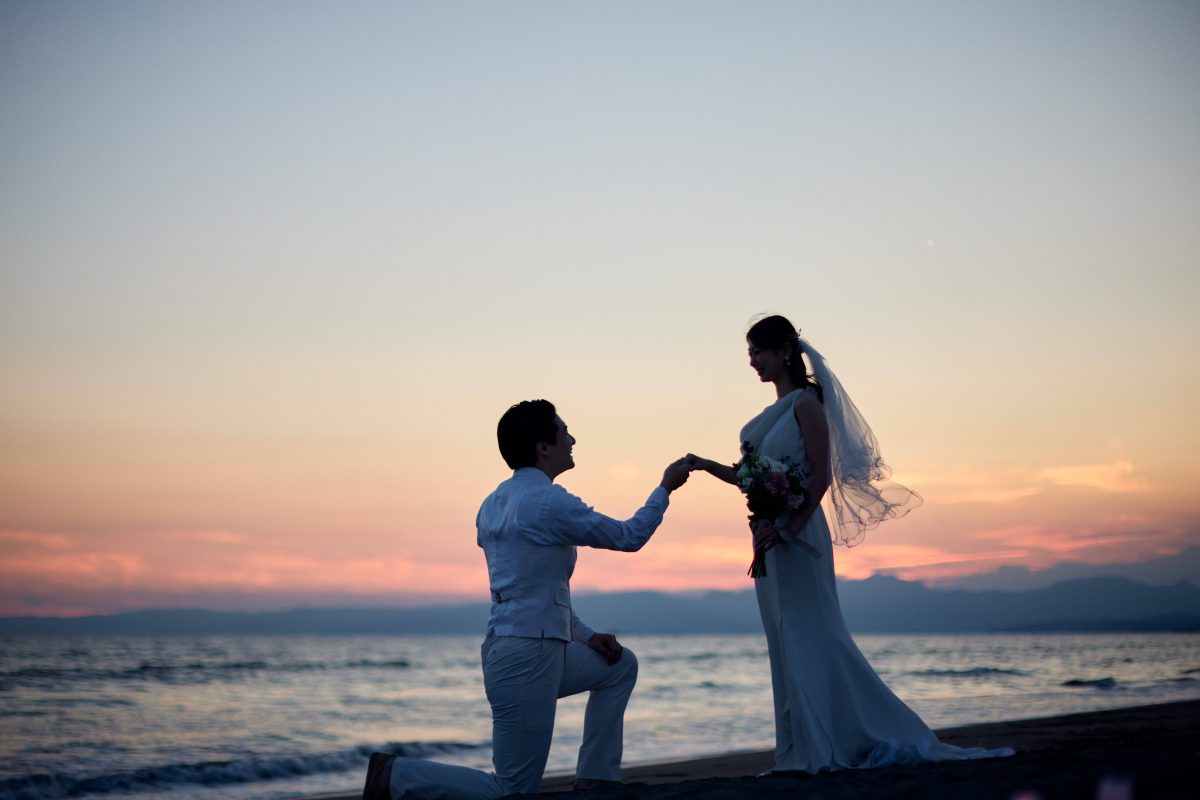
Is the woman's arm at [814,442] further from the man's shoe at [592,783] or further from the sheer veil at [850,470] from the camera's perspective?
the man's shoe at [592,783]

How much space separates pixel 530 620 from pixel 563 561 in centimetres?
34

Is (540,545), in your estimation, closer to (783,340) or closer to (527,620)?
(527,620)

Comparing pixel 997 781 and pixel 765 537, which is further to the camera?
pixel 765 537

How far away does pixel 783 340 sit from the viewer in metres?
6.27

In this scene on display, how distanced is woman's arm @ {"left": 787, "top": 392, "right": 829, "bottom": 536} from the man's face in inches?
55.7

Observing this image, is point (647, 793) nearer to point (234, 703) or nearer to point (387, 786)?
point (387, 786)

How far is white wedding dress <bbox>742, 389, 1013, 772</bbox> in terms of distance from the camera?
18.4 feet

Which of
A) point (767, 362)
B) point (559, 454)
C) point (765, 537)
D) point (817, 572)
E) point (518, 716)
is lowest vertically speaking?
point (518, 716)

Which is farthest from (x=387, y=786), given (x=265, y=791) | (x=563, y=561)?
(x=265, y=791)

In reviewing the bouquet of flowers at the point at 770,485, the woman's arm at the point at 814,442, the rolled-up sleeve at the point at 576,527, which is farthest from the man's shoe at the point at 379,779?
the woman's arm at the point at 814,442

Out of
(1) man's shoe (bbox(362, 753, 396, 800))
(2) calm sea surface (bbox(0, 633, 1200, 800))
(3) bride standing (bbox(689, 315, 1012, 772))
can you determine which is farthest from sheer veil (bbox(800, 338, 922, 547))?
(2) calm sea surface (bbox(0, 633, 1200, 800))

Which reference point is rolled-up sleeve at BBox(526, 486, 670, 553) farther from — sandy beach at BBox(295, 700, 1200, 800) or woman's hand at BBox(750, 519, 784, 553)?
sandy beach at BBox(295, 700, 1200, 800)

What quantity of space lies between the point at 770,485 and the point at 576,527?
4.23 feet

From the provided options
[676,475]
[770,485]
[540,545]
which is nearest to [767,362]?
[770,485]
